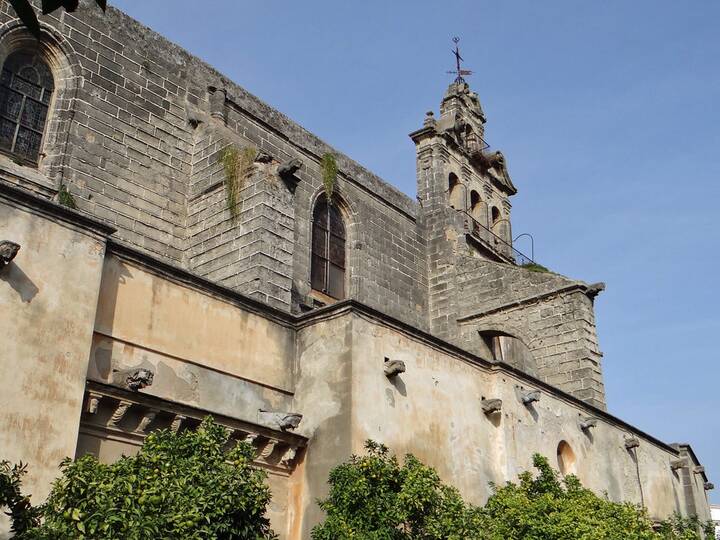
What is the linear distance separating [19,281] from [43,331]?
551mm

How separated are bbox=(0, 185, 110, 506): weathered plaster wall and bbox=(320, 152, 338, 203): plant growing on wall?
367 inches

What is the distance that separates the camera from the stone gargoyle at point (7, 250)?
8734 millimetres

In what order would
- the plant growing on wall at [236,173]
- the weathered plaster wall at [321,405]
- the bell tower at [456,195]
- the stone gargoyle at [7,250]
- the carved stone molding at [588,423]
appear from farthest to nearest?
the bell tower at [456,195], the carved stone molding at [588,423], the plant growing on wall at [236,173], the weathered plaster wall at [321,405], the stone gargoyle at [7,250]

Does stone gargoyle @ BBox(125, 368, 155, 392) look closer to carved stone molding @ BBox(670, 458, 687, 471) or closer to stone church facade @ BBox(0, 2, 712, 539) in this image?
stone church facade @ BBox(0, 2, 712, 539)

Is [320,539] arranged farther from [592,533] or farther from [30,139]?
[30,139]

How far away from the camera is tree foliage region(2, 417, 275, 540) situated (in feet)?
22.9

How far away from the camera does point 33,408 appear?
8.67 metres

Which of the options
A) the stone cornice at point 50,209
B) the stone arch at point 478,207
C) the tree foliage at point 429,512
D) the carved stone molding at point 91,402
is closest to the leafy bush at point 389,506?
the tree foliage at point 429,512

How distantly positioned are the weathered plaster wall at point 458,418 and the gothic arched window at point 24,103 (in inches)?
240

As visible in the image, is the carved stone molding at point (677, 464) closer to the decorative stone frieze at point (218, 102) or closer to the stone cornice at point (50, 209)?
the decorative stone frieze at point (218, 102)

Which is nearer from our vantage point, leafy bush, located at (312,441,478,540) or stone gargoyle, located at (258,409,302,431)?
leafy bush, located at (312,441,478,540)

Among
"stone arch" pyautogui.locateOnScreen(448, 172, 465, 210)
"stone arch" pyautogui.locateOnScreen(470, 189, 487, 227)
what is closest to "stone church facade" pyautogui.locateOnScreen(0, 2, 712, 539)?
"stone arch" pyautogui.locateOnScreen(448, 172, 465, 210)

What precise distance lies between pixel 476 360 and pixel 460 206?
34.7 ft

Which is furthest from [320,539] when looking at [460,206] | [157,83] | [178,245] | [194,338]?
[460,206]
